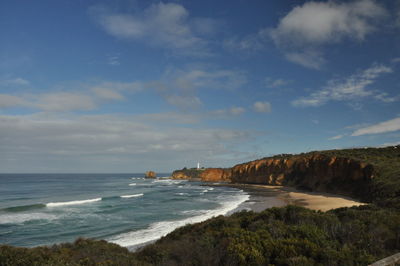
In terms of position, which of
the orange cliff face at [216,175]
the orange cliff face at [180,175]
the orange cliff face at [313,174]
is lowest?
the orange cliff face at [180,175]

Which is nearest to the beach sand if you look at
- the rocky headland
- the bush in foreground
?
the rocky headland

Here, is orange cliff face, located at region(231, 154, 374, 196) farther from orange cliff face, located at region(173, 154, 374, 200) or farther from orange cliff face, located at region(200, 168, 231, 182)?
orange cliff face, located at region(200, 168, 231, 182)

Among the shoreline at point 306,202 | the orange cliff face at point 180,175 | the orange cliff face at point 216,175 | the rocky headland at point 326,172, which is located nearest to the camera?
the shoreline at point 306,202

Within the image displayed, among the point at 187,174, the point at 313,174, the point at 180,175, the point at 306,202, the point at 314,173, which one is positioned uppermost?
the point at 314,173

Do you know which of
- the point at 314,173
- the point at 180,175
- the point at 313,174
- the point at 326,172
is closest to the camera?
the point at 326,172

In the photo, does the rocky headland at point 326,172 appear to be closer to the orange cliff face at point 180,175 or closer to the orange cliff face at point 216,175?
the orange cliff face at point 216,175

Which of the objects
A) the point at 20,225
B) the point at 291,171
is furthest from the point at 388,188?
the point at 291,171

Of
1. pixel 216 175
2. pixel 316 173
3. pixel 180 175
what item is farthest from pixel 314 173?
pixel 180 175

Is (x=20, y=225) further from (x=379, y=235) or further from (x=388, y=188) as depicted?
(x=388, y=188)

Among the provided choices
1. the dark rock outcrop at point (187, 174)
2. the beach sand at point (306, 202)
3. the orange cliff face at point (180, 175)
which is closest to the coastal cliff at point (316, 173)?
the beach sand at point (306, 202)

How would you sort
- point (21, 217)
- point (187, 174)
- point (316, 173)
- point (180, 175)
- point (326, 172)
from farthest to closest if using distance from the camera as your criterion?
point (187, 174), point (180, 175), point (316, 173), point (326, 172), point (21, 217)

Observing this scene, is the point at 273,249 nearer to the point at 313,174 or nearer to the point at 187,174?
the point at 313,174
